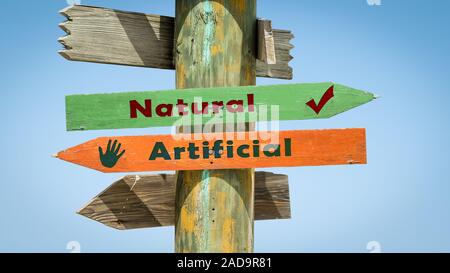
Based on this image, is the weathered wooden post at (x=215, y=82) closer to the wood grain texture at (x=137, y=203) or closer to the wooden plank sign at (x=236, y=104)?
the wooden plank sign at (x=236, y=104)

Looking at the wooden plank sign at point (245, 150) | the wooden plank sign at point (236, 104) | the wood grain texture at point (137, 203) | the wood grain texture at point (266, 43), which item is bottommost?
the wood grain texture at point (137, 203)

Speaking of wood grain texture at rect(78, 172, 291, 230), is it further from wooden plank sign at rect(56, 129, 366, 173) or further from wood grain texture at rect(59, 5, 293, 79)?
wood grain texture at rect(59, 5, 293, 79)

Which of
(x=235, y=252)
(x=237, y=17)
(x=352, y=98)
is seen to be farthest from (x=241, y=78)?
(x=235, y=252)

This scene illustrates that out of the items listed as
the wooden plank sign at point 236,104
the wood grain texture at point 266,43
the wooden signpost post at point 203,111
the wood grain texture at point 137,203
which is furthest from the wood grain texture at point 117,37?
the wood grain texture at point 137,203

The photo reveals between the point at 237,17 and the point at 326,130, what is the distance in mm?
708

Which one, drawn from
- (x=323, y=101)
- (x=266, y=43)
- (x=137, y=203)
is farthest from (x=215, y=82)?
(x=137, y=203)

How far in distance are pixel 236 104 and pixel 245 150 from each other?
22cm

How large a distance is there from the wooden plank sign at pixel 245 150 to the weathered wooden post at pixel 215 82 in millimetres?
126

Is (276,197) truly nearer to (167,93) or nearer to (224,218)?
(224,218)

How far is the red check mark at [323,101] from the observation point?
385 centimetres

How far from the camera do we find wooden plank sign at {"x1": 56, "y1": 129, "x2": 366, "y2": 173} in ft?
12.6

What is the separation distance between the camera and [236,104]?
12.7 ft

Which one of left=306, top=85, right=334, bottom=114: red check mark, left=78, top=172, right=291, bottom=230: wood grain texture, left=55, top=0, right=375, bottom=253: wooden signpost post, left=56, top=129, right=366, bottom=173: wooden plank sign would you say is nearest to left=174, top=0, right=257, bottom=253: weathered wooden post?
left=55, top=0, right=375, bottom=253: wooden signpost post

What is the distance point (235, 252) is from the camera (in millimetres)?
3928
